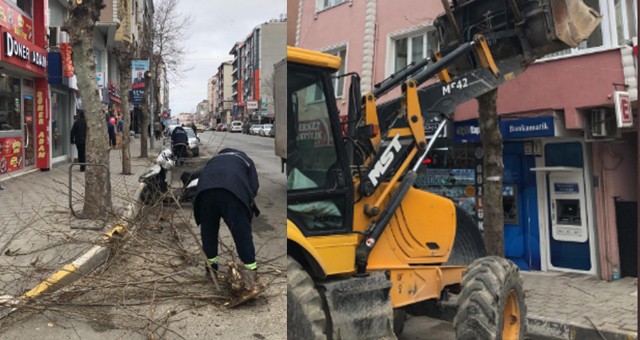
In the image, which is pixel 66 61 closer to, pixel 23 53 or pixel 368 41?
pixel 23 53

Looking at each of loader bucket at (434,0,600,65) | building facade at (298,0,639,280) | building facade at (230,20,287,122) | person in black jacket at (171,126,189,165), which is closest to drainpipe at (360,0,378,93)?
building facade at (230,20,287,122)

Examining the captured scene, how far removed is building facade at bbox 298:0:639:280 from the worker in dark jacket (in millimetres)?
3997

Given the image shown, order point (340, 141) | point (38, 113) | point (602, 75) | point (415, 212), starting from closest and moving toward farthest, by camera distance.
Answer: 1. point (340, 141)
2. point (415, 212)
3. point (602, 75)
4. point (38, 113)

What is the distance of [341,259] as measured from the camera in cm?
280

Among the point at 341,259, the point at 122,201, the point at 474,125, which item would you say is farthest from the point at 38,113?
the point at 341,259

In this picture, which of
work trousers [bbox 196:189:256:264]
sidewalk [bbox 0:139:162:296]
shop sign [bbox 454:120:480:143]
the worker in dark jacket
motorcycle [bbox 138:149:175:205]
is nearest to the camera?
the worker in dark jacket

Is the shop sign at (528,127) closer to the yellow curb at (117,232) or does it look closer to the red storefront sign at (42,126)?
the yellow curb at (117,232)

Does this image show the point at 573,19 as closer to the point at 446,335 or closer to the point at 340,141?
the point at 446,335

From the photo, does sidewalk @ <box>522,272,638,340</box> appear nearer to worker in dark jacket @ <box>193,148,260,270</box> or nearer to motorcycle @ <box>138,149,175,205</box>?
worker in dark jacket @ <box>193,148,260,270</box>

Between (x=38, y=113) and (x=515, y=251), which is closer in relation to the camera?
(x=515, y=251)

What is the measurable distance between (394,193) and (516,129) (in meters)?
6.46

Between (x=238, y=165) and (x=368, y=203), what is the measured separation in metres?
0.80

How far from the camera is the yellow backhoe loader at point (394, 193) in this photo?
2180 millimetres

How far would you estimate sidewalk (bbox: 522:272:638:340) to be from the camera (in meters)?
6.18
